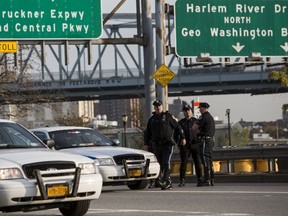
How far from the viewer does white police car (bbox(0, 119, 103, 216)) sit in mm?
12617

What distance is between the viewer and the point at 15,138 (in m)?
14.1

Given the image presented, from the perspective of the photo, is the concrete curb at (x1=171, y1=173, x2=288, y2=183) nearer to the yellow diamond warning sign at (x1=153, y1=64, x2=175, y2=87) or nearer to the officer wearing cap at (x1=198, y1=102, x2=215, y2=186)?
the officer wearing cap at (x1=198, y1=102, x2=215, y2=186)

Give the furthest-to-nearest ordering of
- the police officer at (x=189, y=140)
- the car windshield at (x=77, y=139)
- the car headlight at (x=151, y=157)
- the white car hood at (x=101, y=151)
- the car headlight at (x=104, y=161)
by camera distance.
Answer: the police officer at (x=189, y=140)
the car windshield at (x=77, y=139)
the car headlight at (x=151, y=157)
the white car hood at (x=101, y=151)
the car headlight at (x=104, y=161)

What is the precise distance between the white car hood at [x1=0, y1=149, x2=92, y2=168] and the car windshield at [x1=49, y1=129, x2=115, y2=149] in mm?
7219

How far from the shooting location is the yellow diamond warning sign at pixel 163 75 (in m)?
27.0

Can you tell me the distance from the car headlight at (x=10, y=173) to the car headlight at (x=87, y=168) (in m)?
0.91

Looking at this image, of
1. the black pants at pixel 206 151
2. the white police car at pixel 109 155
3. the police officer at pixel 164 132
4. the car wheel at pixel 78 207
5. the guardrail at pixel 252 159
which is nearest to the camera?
the car wheel at pixel 78 207

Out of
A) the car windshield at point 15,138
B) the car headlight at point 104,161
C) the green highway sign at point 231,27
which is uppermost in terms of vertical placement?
the green highway sign at point 231,27

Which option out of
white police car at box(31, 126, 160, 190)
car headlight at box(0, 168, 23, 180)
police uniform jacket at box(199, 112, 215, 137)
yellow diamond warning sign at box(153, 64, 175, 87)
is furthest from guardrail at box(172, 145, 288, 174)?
car headlight at box(0, 168, 23, 180)

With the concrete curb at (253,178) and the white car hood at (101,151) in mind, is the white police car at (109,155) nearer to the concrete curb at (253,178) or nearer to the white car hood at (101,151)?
the white car hood at (101,151)

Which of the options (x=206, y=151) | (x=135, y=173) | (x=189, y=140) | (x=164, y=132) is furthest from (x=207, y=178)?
(x=135, y=173)

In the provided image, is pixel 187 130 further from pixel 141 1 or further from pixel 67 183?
pixel 67 183

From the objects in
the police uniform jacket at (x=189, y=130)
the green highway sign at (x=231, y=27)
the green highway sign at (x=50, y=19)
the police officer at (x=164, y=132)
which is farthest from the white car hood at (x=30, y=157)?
the green highway sign at (x=231, y=27)

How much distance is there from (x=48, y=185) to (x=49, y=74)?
83079 mm
